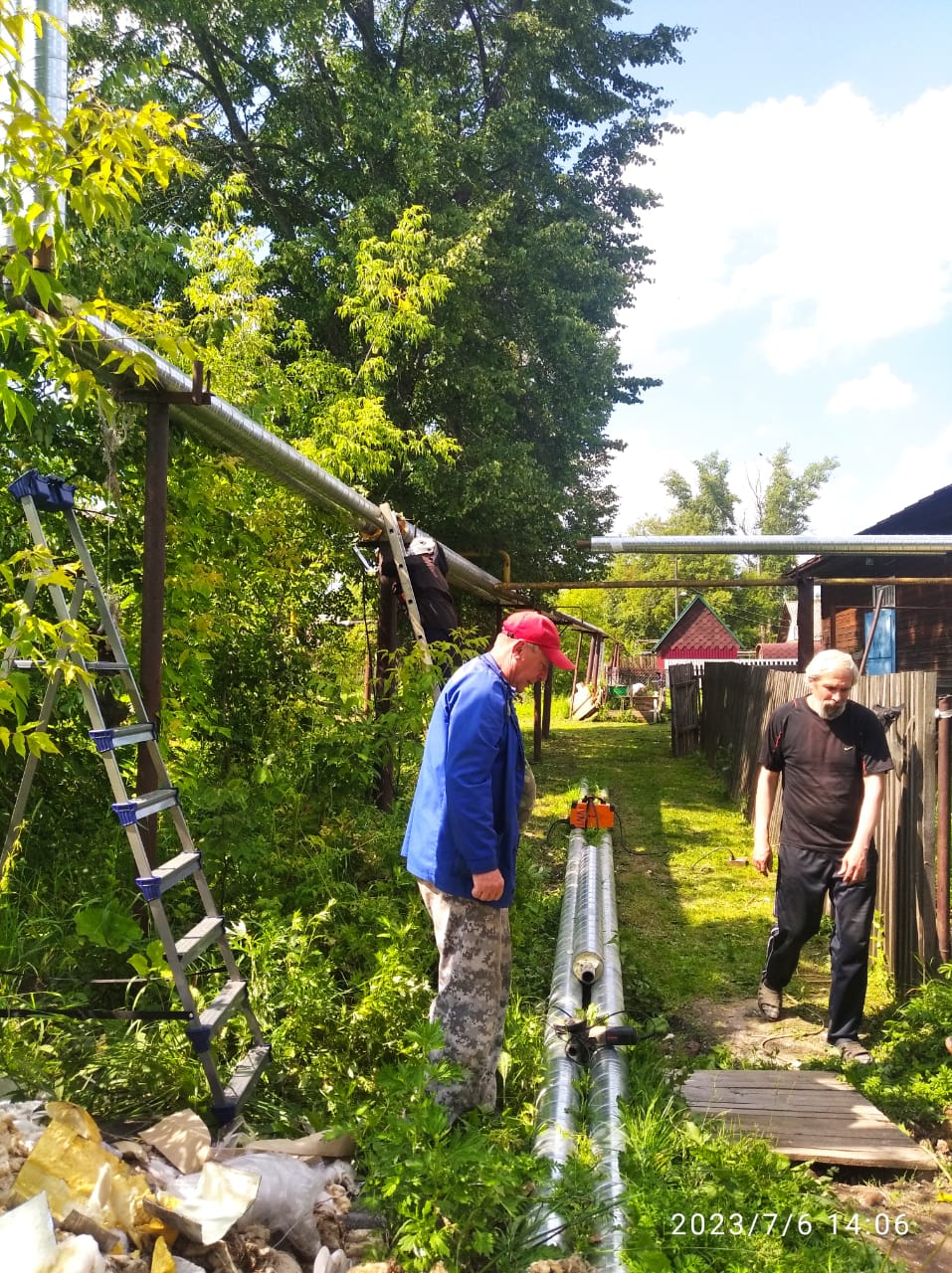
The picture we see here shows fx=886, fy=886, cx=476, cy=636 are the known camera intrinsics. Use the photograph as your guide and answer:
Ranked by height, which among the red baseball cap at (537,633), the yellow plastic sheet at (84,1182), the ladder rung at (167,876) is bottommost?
the yellow plastic sheet at (84,1182)

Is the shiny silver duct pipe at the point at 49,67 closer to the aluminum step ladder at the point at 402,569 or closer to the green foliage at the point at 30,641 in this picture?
the green foliage at the point at 30,641

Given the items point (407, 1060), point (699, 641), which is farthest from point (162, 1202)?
point (699, 641)

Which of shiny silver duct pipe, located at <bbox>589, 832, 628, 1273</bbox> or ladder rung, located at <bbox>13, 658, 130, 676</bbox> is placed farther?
ladder rung, located at <bbox>13, 658, 130, 676</bbox>

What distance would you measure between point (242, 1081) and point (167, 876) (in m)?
0.82

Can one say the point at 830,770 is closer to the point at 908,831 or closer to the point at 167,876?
the point at 908,831

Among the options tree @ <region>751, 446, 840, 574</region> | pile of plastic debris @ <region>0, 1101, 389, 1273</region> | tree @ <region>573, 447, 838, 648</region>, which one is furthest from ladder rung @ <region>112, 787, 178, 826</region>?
tree @ <region>751, 446, 840, 574</region>

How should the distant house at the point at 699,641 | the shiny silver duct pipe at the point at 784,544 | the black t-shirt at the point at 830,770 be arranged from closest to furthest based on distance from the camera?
the black t-shirt at the point at 830,770 → the shiny silver duct pipe at the point at 784,544 → the distant house at the point at 699,641

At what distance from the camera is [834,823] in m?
4.48

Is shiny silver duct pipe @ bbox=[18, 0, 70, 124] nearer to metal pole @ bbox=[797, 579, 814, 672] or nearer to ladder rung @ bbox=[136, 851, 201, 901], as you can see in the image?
ladder rung @ bbox=[136, 851, 201, 901]

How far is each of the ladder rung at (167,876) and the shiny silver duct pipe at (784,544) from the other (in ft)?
23.5

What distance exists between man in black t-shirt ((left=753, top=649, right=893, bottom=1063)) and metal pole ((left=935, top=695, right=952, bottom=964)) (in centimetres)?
46

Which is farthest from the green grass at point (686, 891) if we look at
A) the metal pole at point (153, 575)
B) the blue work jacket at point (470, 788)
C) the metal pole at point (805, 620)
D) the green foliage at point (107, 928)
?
the metal pole at point (153, 575)

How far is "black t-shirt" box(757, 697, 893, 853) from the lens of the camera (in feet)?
14.6

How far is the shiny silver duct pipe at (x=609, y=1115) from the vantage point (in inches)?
97.9
